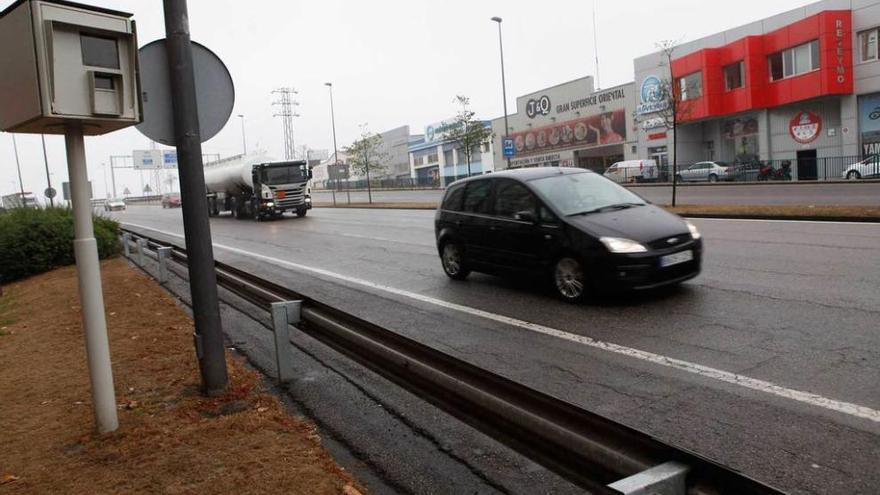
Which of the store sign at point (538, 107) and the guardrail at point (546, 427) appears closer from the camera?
the guardrail at point (546, 427)

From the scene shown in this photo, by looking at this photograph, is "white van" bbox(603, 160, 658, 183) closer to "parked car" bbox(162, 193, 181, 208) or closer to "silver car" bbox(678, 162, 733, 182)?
"silver car" bbox(678, 162, 733, 182)

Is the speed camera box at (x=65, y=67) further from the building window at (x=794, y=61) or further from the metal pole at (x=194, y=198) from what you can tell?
the building window at (x=794, y=61)

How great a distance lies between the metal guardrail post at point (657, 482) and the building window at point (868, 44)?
3906 cm

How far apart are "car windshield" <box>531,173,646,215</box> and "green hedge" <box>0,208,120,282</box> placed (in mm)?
11548

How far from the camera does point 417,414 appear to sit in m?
4.46

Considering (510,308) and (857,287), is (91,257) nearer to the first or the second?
(510,308)

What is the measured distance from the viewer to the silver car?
122ft

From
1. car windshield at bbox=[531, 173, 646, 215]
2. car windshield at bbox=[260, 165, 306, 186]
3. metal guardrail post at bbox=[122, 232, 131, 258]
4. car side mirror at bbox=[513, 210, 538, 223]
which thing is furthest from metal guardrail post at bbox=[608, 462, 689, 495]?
car windshield at bbox=[260, 165, 306, 186]

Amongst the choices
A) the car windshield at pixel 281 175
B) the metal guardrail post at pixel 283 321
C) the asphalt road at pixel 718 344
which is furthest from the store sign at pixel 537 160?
the metal guardrail post at pixel 283 321

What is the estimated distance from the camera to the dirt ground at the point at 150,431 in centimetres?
346

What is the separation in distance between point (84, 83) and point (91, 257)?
102 cm

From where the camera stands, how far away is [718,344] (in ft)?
18.8

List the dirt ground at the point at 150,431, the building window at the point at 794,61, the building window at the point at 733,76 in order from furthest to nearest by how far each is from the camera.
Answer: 1. the building window at the point at 733,76
2. the building window at the point at 794,61
3. the dirt ground at the point at 150,431

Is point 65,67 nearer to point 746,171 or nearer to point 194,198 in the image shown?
point 194,198
